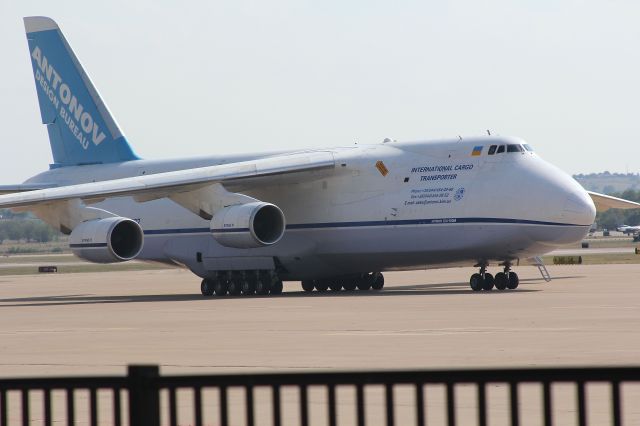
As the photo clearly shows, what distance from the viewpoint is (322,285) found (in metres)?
38.0

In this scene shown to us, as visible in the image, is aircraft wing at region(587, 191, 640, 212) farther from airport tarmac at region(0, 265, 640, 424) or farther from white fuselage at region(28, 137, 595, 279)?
white fuselage at region(28, 137, 595, 279)

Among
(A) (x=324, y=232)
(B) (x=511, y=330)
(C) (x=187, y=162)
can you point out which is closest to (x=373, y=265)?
(A) (x=324, y=232)

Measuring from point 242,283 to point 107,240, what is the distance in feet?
15.6

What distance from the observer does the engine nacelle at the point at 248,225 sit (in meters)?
33.0

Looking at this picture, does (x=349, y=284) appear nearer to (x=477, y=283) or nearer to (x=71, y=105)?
(x=477, y=283)

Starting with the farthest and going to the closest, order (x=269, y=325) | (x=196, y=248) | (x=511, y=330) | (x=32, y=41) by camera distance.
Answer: (x=32, y=41), (x=196, y=248), (x=269, y=325), (x=511, y=330)

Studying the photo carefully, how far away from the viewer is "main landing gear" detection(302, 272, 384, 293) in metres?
37.7

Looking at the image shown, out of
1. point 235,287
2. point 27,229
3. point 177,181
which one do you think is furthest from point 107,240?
point 27,229

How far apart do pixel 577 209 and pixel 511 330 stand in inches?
551

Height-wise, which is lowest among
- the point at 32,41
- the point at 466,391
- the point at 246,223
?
the point at 466,391

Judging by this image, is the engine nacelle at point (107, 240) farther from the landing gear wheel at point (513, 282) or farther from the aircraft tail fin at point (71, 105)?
the landing gear wheel at point (513, 282)

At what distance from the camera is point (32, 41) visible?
42.7 metres

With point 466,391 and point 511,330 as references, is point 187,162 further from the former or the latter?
point 466,391

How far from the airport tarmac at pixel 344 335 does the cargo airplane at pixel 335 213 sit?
1.48m
